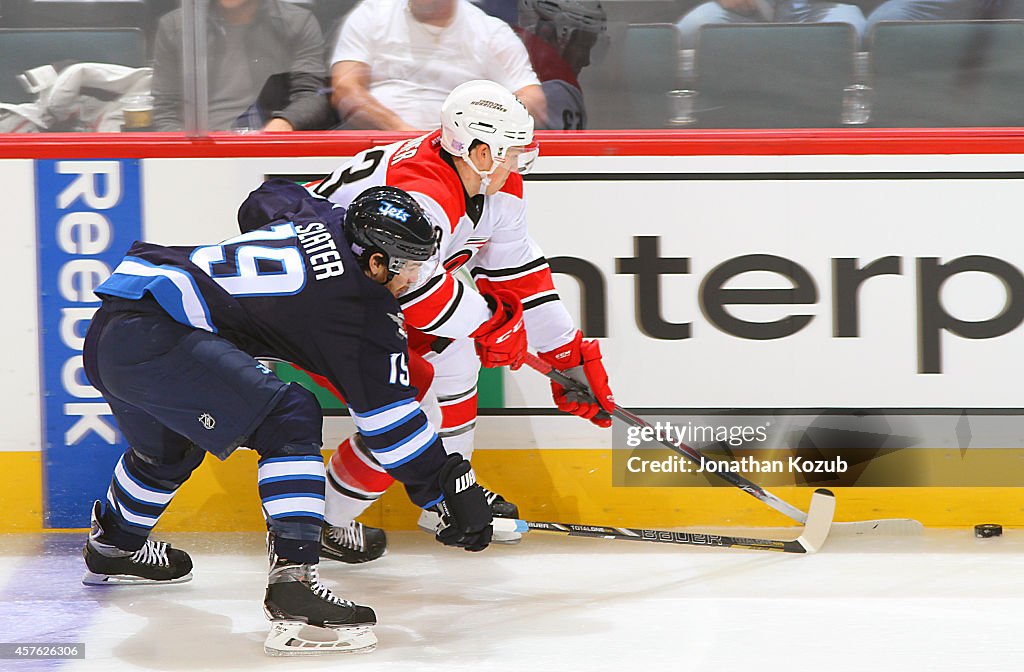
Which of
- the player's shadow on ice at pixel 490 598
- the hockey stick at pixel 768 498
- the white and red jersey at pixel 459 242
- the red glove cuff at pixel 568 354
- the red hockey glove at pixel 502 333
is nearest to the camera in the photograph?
the player's shadow on ice at pixel 490 598

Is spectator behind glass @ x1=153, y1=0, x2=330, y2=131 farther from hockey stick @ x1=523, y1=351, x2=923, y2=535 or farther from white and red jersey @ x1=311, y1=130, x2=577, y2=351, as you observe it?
hockey stick @ x1=523, y1=351, x2=923, y2=535

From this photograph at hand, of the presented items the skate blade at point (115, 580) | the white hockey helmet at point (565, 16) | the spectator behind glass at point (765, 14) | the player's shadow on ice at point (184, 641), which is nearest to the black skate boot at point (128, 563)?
the skate blade at point (115, 580)

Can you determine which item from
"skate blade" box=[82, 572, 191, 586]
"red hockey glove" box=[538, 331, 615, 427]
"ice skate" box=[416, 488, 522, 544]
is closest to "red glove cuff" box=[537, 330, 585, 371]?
"red hockey glove" box=[538, 331, 615, 427]

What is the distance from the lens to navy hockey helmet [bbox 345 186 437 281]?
2385 mm

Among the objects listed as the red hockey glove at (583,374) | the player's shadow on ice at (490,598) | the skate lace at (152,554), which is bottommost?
the player's shadow on ice at (490,598)

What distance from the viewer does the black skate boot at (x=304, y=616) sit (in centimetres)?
243

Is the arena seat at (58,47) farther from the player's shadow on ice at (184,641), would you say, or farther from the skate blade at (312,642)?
the skate blade at (312,642)

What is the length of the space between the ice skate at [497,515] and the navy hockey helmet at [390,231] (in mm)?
932

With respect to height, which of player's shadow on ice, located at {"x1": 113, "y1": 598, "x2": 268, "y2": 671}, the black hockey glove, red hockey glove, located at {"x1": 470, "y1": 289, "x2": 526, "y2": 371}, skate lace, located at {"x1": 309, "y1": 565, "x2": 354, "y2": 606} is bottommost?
player's shadow on ice, located at {"x1": 113, "y1": 598, "x2": 268, "y2": 671}

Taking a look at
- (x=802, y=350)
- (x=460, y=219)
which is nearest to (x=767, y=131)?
(x=802, y=350)

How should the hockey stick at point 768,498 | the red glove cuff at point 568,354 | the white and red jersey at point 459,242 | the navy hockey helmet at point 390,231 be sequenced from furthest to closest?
the hockey stick at point 768,498
the red glove cuff at point 568,354
the white and red jersey at point 459,242
the navy hockey helmet at point 390,231

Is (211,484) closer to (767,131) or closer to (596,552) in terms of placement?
(596,552)

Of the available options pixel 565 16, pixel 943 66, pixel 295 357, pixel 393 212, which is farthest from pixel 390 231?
pixel 943 66

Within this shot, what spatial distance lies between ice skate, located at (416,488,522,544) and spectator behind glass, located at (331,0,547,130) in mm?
991
